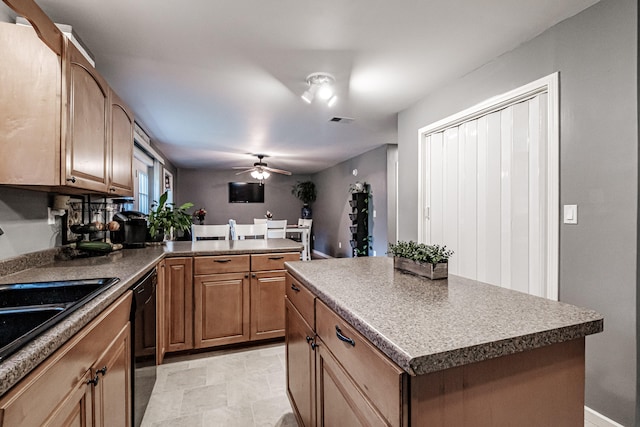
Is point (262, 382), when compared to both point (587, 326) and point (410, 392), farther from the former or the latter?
point (587, 326)

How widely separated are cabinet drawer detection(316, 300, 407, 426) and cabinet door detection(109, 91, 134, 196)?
1728 millimetres

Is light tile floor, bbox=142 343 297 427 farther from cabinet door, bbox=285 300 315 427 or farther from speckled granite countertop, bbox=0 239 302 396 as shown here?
speckled granite countertop, bbox=0 239 302 396

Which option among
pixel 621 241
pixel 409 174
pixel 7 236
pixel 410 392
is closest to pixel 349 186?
pixel 409 174

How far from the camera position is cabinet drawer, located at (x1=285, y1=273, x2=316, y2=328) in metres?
1.33

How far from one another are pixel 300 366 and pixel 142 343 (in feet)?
2.98

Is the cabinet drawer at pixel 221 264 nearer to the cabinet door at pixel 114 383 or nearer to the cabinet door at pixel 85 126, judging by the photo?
the cabinet door at pixel 85 126

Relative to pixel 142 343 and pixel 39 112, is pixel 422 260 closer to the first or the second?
pixel 142 343

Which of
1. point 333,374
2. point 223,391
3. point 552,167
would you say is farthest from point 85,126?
point 552,167

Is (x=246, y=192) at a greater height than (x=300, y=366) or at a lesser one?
greater

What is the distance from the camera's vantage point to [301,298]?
148 cm

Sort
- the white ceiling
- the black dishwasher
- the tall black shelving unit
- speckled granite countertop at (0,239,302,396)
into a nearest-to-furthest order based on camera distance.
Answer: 1. speckled granite countertop at (0,239,302,396)
2. the black dishwasher
3. the white ceiling
4. the tall black shelving unit

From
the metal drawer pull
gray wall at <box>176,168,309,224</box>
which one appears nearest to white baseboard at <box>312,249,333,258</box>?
gray wall at <box>176,168,309,224</box>

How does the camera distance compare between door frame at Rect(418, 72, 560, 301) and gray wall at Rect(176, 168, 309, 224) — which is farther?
gray wall at Rect(176, 168, 309, 224)

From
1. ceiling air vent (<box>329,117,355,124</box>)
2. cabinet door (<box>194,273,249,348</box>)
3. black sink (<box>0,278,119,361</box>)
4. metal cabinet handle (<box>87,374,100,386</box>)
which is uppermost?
ceiling air vent (<box>329,117,355,124</box>)
